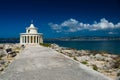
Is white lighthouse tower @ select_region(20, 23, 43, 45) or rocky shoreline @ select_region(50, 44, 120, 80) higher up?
white lighthouse tower @ select_region(20, 23, 43, 45)

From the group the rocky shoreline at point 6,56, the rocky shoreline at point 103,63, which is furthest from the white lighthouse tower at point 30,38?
the rocky shoreline at point 103,63

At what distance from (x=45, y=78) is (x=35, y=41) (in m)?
54.1

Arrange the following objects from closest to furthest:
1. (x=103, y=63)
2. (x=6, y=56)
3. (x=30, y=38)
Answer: (x=103, y=63)
(x=6, y=56)
(x=30, y=38)

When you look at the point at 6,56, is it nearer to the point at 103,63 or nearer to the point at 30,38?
the point at 103,63

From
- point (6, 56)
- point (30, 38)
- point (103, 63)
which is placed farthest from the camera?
point (30, 38)

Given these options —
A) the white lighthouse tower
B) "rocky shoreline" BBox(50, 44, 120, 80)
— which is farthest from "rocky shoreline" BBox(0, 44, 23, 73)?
the white lighthouse tower

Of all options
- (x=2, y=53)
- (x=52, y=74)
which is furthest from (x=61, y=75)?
(x=2, y=53)

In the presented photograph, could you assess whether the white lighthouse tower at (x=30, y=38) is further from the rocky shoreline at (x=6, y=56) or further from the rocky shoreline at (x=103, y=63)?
the rocky shoreline at (x=103, y=63)

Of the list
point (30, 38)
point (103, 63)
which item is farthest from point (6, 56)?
point (30, 38)

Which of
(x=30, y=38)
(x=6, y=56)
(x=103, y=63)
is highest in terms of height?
(x=30, y=38)

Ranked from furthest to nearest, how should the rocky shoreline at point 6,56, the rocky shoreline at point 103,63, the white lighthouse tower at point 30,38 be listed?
the white lighthouse tower at point 30,38, the rocky shoreline at point 6,56, the rocky shoreline at point 103,63

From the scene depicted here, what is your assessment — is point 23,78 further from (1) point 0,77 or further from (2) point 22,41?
(2) point 22,41

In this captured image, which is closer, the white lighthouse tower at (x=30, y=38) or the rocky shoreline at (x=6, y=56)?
the rocky shoreline at (x=6, y=56)

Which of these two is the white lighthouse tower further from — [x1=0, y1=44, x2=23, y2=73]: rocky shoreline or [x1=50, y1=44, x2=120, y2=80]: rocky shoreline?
[x1=50, y1=44, x2=120, y2=80]: rocky shoreline
